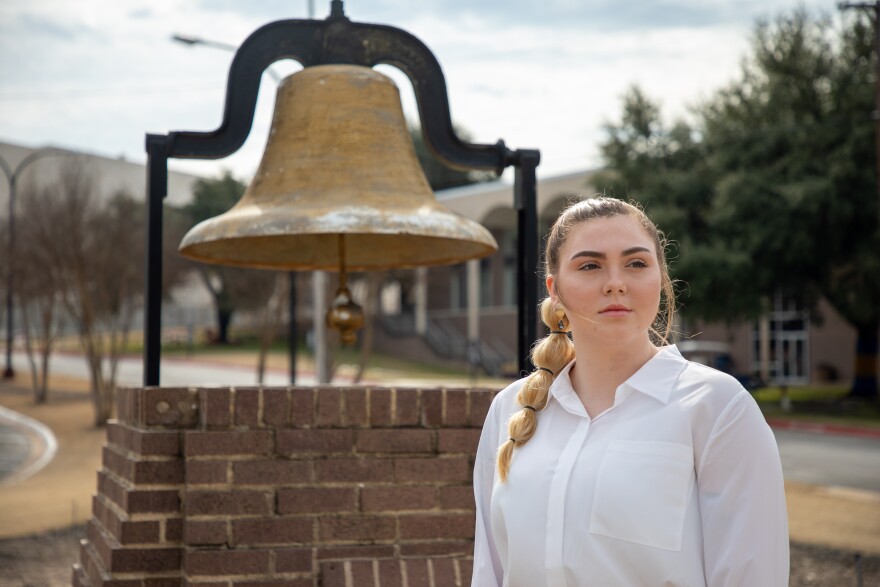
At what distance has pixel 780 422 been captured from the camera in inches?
906

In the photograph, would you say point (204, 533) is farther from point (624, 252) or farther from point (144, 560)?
point (624, 252)

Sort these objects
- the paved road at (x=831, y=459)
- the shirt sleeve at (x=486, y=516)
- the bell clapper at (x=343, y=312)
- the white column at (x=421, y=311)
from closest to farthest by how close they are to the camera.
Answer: the shirt sleeve at (x=486, y=516) < the bell clapper at (x=343, y=312) < the paved road at (x=831, y=459) < the white column at (x=421, y=311)

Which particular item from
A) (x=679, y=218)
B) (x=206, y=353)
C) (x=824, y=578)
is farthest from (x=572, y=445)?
(x=206, y=353)

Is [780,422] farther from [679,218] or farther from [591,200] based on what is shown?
[591,200]

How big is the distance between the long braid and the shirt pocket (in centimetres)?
28

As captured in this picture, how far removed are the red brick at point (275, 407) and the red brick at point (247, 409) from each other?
3 centimetres

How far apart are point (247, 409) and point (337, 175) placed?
1.09 metres

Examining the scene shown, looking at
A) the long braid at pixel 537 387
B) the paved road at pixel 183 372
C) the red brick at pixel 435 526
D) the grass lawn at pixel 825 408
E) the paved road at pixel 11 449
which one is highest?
the long braid at pixel 537 387

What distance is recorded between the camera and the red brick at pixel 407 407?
165 inches

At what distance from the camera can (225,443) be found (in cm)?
400

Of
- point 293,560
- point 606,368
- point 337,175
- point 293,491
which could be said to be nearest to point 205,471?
point 293,491

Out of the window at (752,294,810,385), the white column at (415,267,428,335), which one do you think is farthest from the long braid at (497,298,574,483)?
the white column at (415,267,428,335)

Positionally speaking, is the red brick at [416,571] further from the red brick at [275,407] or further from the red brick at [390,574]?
the red brick at [275,407]

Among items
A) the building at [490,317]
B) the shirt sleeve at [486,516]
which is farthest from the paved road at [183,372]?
the shirt sleeve at [486,516]
